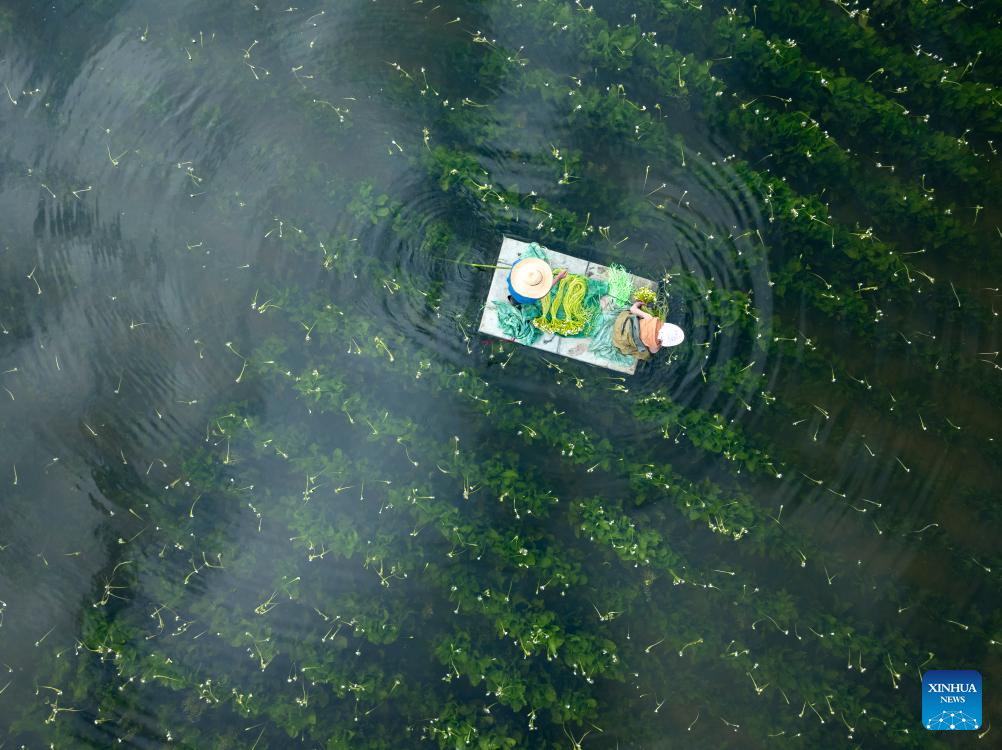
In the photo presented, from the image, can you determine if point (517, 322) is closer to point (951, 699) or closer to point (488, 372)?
point (488, 372)

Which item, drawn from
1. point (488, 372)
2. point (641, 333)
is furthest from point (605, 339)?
point (488, 372)

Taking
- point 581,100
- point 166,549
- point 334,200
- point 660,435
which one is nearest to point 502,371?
point 660,435

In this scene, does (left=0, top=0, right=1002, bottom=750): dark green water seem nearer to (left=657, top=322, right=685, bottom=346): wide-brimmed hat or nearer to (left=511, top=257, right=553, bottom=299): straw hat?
(left=511, top=257, right=553, bottom=299): straw hat

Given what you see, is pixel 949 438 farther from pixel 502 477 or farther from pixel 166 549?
pixel 166 549

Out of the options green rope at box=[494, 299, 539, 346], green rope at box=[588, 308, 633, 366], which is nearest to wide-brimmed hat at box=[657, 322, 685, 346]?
green rope at box=[588, 308, 633, 366]

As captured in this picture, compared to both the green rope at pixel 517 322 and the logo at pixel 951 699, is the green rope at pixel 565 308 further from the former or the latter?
the logo at pixel 951 699

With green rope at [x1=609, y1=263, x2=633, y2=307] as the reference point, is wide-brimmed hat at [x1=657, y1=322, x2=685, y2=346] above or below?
below

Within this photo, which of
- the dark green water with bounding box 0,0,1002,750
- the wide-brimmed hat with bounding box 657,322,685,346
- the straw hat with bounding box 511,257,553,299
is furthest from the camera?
the dark green water with bounding box 0,0,1002,750
